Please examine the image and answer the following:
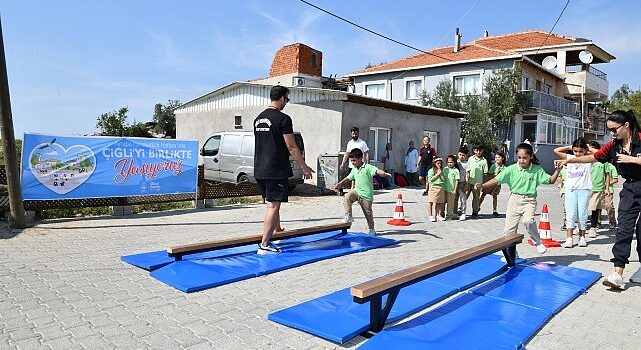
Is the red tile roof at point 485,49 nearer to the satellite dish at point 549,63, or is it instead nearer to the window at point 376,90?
the window at point 376,90

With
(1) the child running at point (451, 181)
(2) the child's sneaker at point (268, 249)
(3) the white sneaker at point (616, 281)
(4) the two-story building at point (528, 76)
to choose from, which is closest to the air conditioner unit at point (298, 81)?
(4) the two-story building at point (528, 76)

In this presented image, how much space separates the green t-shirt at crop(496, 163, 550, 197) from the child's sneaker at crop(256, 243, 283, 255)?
3363 millimetres

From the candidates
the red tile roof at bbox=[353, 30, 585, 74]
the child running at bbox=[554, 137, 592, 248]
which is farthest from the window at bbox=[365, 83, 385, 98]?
the child running at bbox=[554, 137, 592, 248]

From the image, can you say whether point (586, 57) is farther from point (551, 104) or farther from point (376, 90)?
point (376, 90)

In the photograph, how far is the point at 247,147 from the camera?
14.3 m

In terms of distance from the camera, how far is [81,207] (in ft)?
31.0

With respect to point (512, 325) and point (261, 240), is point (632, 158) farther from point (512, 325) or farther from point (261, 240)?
point (261, 240)

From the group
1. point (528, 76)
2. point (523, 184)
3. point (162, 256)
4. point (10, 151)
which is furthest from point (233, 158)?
point (528, 76)

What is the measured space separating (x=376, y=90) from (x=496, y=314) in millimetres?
31961

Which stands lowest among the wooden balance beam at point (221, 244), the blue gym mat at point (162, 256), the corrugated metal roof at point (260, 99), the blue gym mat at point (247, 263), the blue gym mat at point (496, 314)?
the blue gym mat at point (496, 314)

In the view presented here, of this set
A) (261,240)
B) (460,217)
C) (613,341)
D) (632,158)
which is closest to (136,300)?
(261,240)

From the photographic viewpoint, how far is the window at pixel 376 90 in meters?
34.9

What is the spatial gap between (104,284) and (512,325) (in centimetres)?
412

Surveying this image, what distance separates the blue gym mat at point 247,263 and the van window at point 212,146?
8.56 metres
